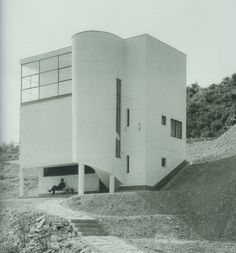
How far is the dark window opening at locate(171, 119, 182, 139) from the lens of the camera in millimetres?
34375

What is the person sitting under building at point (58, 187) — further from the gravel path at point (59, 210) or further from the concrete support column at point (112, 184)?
the gravel path at point (59, 210)

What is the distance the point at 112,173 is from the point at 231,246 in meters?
10.4

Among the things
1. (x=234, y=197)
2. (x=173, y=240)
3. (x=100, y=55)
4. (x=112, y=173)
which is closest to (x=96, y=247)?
(x=173, y=240)

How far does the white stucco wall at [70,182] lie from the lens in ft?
108

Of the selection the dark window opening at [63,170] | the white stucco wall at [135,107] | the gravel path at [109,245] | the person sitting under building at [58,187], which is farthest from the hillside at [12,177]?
the gravel path at [109,245]

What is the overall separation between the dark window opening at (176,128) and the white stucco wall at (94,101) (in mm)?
4262

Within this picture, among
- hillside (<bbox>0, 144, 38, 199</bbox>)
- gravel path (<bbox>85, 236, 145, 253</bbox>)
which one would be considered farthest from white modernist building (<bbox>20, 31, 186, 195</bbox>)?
gravel path (<bbox>85, 236, 145, 253</bbox>)

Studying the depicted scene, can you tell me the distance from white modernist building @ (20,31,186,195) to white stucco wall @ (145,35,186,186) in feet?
0.17

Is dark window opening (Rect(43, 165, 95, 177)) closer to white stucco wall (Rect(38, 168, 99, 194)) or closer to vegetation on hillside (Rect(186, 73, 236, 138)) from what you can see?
white stucco wall (Rect(38, 168, 99, 194))

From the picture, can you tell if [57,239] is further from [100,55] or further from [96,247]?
[100,55]

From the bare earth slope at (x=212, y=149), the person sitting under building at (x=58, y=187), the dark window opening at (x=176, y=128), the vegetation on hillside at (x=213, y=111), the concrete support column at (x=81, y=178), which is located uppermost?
the vegetation on hillside at (x=213, y=111)

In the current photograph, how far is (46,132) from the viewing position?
107 ft

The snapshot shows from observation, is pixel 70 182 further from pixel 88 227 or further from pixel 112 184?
pixel 88 227

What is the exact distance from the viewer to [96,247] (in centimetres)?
2009
